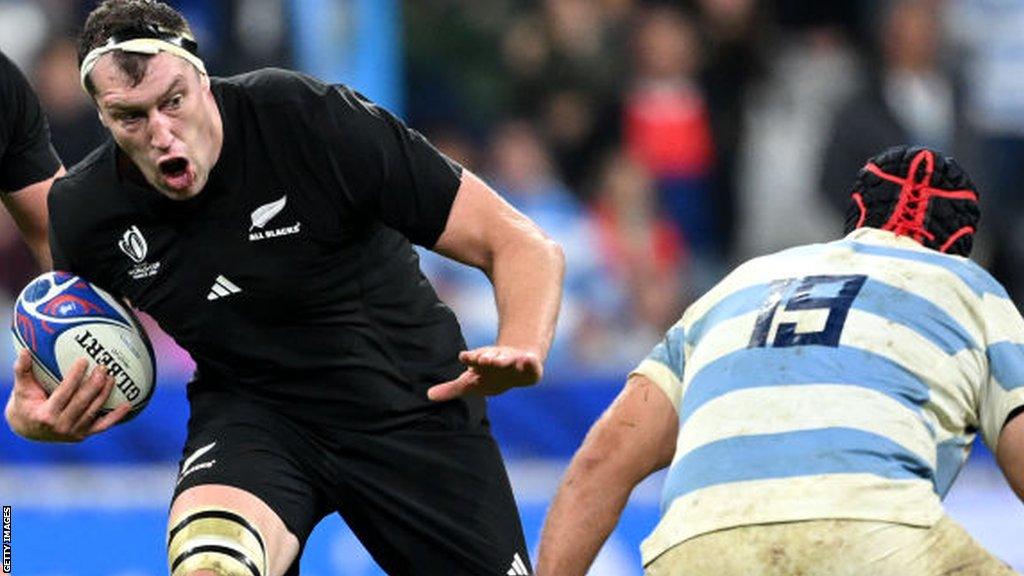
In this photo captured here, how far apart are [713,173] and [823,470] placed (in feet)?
21.1

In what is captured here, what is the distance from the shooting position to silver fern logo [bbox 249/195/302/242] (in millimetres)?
5637

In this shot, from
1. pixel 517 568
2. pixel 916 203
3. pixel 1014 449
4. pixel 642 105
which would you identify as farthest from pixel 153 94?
pixel 642 105

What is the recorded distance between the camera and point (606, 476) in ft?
17.3

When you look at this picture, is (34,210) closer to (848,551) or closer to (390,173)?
(390,173)

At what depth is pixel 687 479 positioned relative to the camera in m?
4.80

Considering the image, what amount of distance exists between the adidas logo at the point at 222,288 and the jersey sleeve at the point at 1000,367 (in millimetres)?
1931

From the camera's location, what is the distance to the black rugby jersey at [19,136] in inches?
253

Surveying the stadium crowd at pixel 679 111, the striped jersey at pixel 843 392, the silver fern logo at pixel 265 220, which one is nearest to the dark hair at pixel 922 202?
the striped jersey at pixel 843 392

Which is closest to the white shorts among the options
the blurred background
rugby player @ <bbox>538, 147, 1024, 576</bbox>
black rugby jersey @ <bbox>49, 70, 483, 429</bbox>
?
rugby player @ <bbox>538, 147, 1024, 576</bbox>

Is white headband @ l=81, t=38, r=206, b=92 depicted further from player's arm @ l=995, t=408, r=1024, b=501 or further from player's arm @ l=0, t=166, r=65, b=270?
player's arm @ l=995, t=408, r=1024, b=501

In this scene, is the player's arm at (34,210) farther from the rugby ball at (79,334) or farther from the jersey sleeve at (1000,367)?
the jersey sleeve at (1000,367)

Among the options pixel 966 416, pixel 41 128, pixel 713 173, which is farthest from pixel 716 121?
pixel 966 416

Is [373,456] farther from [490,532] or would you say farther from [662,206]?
[662,206]

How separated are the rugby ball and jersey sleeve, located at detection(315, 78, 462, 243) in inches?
28.4
